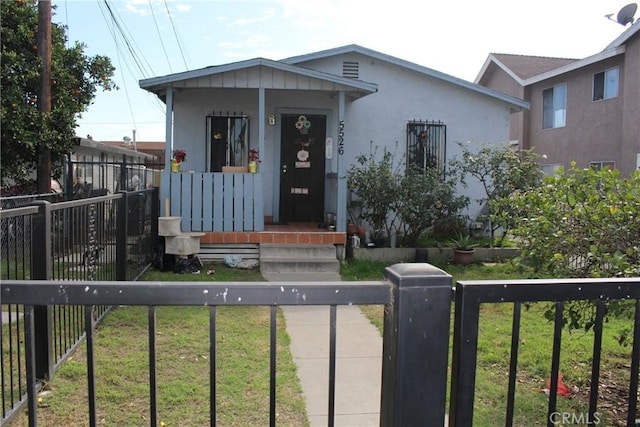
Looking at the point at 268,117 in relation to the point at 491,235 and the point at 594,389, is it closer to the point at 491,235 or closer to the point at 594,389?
the point at 491,235

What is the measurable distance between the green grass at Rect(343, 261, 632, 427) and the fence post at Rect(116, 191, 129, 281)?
9.46 ft

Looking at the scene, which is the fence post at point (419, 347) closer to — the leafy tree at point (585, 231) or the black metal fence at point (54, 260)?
the black metal fence at point (54, 260)

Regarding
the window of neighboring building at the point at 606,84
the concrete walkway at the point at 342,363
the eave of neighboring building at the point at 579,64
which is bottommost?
the concrete walkway at the point at 342,363

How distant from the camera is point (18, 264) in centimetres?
368

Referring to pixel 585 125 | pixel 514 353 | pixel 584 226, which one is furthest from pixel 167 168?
pixel 585 125

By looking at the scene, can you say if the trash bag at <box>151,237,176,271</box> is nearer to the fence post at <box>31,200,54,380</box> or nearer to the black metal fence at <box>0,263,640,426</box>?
the fence post at <box>31,200,54,380</box>

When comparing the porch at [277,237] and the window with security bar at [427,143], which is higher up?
the window with security bar at [427,143]

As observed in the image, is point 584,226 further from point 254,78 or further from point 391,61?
point 391,61

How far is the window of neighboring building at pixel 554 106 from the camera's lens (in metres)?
17.1

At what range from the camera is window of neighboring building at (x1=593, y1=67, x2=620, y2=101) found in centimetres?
1521

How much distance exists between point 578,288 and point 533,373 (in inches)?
112

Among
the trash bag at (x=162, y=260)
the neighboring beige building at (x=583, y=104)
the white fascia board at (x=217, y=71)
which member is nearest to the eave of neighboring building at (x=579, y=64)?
the neighboring beige building at (x=583, y=104)

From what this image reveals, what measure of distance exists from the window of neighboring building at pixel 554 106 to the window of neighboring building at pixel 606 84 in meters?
1.27

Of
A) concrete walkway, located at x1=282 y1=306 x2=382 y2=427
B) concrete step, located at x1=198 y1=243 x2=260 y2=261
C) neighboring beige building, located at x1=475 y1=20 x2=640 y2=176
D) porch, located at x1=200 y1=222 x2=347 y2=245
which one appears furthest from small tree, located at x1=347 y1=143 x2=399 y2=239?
neighboring beige building, located at x1=475 y1=20 x2=640 y2=176
